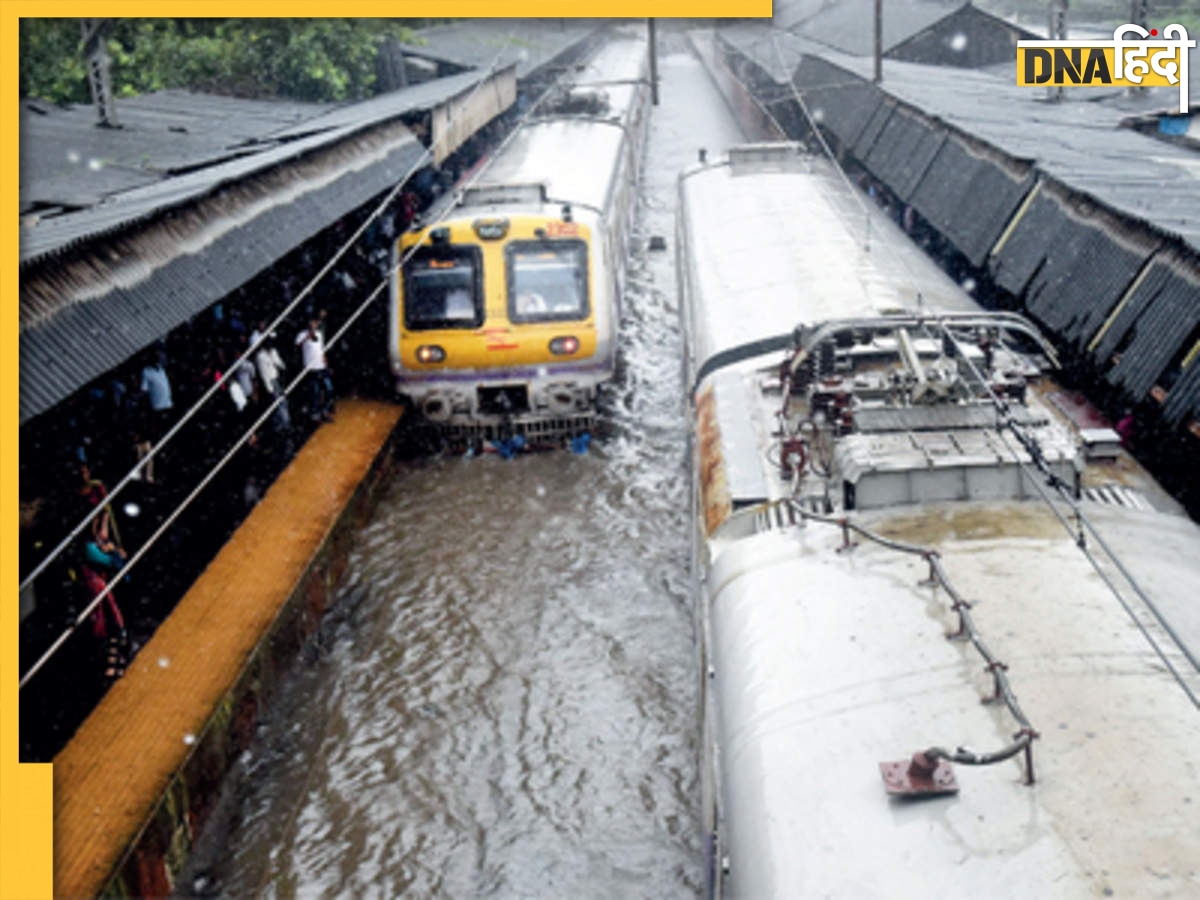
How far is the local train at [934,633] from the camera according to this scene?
327 cm

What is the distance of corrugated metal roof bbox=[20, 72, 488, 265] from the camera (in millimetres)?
6555

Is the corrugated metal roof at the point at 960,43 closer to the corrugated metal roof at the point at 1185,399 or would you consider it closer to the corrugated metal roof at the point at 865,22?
the corrugated metal roof at the point at 865,22

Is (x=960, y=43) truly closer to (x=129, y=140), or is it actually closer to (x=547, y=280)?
(x=547, y=280)

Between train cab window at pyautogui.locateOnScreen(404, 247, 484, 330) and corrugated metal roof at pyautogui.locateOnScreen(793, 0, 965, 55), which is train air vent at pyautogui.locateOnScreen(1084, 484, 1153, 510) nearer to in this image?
train cab window at pyautogui.locateOnScreen(404, 247, 484, 330)

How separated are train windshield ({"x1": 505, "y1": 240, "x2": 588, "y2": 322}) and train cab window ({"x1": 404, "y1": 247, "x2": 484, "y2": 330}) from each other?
1.21 feet

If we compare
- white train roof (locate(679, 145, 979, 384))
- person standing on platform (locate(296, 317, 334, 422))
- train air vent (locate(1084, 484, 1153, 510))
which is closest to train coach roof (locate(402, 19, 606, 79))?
white train roof (locate(679, 145, 979, 384))

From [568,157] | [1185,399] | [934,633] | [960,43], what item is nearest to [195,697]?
[934,633]

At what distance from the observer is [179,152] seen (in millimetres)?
11484

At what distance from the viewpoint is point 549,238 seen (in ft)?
37.2

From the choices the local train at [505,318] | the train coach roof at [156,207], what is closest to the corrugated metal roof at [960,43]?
the train coach roof at [156,207]

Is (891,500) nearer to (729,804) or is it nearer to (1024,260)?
(729,804)

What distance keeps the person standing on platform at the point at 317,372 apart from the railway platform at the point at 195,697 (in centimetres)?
112

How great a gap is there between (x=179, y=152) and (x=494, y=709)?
6.99 m

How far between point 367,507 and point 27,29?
418 inches
